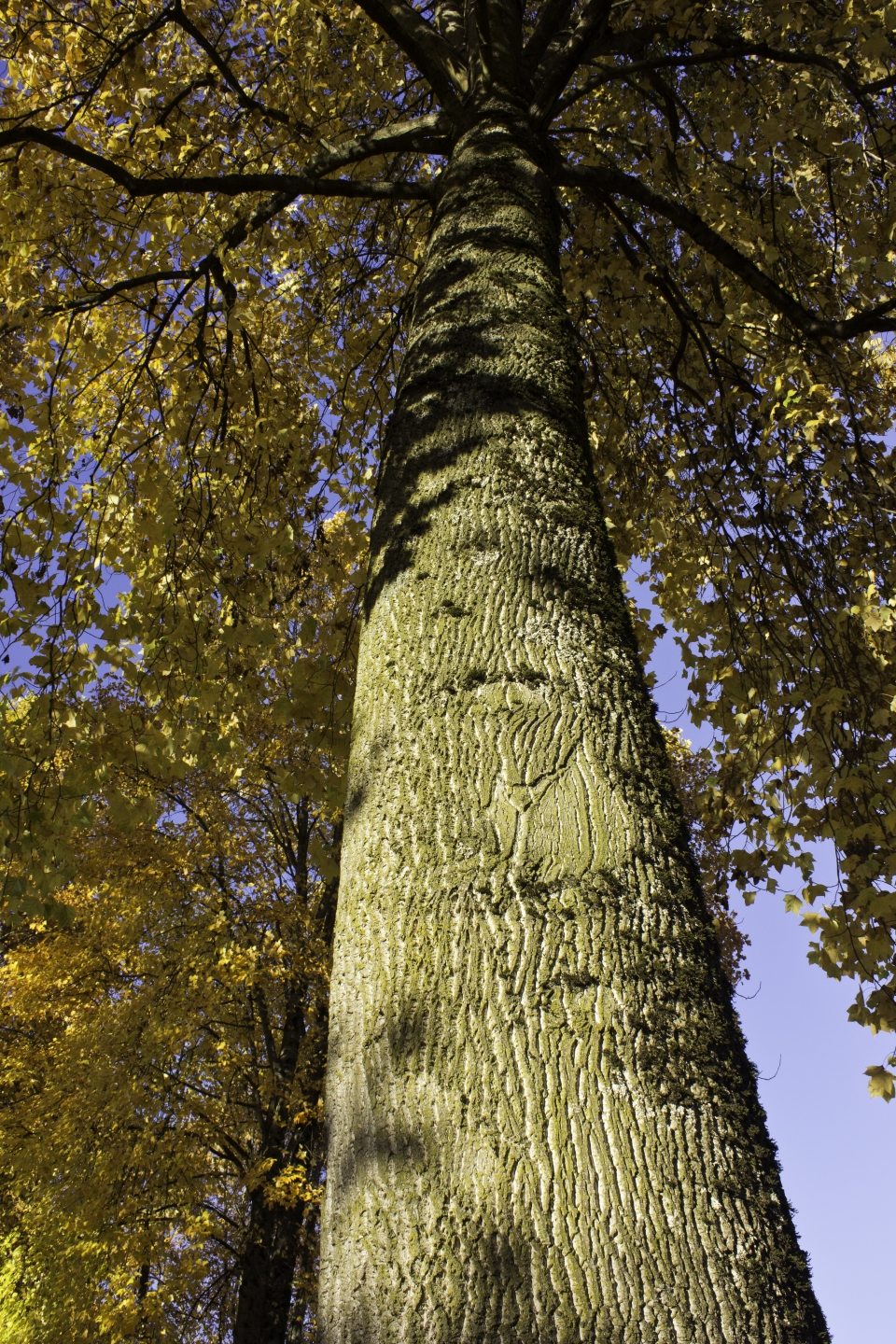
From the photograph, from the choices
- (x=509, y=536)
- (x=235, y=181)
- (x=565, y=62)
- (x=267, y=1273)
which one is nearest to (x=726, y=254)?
(x=565, y=62)

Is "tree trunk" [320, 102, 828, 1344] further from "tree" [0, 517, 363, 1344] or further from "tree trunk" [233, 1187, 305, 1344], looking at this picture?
"tree trunk" [233, 1187, 305, 1344]

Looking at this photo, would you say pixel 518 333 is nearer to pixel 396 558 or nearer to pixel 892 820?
pixel 396 558

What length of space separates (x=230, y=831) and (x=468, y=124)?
975 cm

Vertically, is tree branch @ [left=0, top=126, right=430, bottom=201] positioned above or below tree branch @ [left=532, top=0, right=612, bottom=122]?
below

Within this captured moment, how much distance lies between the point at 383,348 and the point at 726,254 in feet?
11.7

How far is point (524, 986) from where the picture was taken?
1.26 m

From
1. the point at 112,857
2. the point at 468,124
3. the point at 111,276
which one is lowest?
the point at 112,857

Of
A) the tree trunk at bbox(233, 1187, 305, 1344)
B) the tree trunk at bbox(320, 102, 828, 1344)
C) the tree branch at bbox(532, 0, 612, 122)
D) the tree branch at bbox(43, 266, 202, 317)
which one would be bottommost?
the tree trunk at bbox(233, 1187, 305, 1344)

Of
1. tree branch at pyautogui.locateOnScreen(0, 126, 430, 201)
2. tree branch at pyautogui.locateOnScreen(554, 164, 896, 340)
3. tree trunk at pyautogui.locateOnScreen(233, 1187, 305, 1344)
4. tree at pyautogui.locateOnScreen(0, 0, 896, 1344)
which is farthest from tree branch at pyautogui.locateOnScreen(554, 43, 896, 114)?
tree trunk at pyautogui.locateOnScreen(233, 1187, 305, 1344)

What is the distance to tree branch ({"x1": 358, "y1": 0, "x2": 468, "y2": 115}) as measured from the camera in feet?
13.5

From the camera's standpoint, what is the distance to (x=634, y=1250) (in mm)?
1021

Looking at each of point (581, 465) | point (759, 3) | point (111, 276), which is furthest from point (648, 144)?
point (581, 465)

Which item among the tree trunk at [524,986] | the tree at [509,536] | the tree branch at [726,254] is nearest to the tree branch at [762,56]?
the tree at [509,536]

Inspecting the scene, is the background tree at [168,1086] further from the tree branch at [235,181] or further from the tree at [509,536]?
the tree branch at [235,181]
